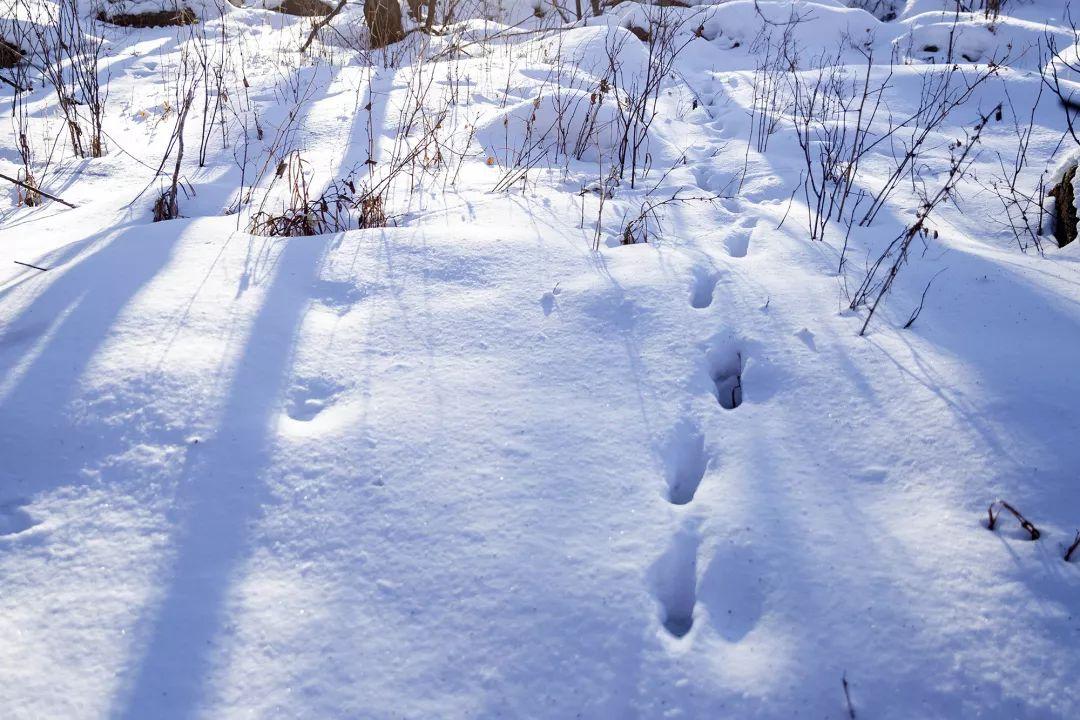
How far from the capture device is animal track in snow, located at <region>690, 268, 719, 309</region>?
1.86 meters

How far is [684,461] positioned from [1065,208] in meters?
2.11

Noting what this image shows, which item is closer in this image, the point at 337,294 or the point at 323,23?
the point at 337,294

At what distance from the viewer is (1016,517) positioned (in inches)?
44.7

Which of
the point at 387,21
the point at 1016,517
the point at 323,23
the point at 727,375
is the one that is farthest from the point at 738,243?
the point at 387,21

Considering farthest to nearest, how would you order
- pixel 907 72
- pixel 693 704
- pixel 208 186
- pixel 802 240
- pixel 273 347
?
pixel 907 72 → pixel 208 186 → pixel 802 240 → pixel 273 347 → pixel 693 704

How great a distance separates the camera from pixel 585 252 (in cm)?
211

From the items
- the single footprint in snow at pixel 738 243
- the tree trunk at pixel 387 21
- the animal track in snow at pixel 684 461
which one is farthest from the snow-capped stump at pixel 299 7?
the animal track in snow at pixel 684 461

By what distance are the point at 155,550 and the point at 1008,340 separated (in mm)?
1979

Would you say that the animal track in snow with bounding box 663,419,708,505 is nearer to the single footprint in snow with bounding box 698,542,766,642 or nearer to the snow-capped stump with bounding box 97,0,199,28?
the single footprint in snow with bounding box 698,542,766,642

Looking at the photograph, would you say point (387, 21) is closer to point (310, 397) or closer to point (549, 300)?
point (549, 300)

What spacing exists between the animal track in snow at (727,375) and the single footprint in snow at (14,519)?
56.3 inches

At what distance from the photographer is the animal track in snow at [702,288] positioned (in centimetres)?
186

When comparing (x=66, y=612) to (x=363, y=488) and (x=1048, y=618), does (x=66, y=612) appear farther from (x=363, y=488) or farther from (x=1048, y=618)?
(x=1048, y=618)

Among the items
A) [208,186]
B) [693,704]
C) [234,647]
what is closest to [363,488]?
[234,647]
